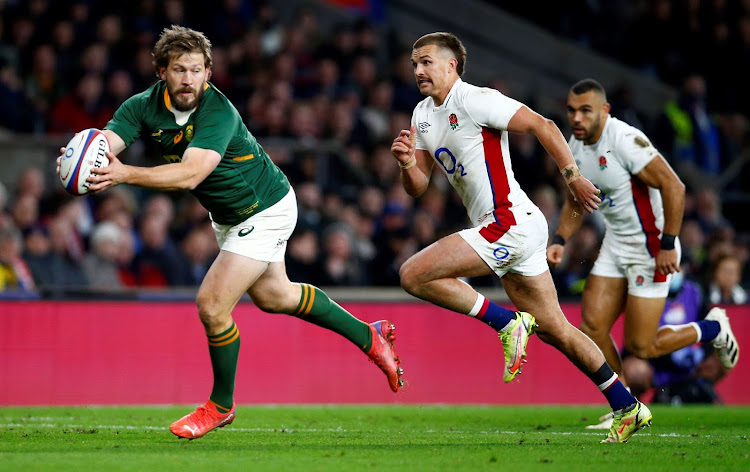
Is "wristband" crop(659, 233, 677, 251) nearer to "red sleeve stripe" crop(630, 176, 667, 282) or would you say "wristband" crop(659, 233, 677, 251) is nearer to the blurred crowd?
"red sleeve stripe" crop(630, 176, 667, 282)

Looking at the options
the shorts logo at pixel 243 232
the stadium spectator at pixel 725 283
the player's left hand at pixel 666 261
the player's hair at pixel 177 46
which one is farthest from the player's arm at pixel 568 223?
the stadium spectator at pixel 725 283

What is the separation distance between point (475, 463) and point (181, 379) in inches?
223

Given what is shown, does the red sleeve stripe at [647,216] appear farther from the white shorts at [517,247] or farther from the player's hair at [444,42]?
the player's hair at [444,42]

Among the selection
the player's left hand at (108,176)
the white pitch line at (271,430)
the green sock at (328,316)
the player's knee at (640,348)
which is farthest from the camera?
the player's knee at (640,348)

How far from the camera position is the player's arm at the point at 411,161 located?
7.16 m

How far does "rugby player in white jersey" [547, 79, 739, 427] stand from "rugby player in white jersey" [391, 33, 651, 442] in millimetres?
1056

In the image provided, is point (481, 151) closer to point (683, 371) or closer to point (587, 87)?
point (587, 87)

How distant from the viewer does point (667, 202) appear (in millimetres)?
8148

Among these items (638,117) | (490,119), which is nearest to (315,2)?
(638,117)

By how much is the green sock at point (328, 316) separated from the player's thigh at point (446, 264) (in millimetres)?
659

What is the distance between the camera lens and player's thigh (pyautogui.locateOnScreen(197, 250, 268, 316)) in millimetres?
6906

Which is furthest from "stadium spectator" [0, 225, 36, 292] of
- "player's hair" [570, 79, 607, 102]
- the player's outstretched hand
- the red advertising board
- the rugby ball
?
the player's outstretched hand

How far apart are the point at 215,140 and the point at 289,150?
6.68m

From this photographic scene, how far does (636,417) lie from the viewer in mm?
7133
